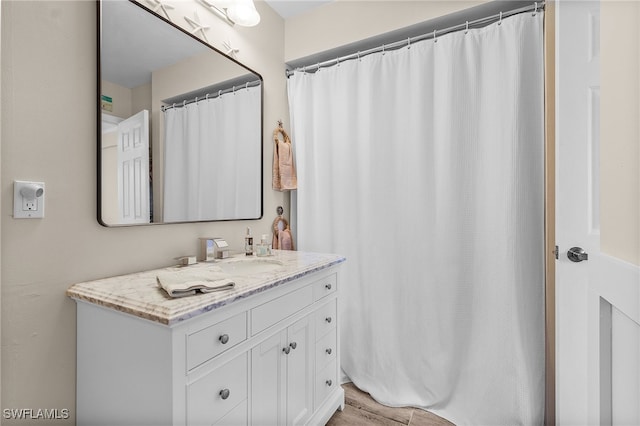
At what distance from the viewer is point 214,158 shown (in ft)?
5.45

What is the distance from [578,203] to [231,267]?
5.37ft

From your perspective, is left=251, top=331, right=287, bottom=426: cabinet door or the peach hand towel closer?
left=251, top=331, right=287, bottom=426: cabinet door

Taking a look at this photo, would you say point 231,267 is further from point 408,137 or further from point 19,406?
point 408,137

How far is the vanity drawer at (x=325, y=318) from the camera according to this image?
58.9 inches

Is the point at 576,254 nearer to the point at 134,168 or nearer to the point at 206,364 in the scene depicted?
the point at 206,364

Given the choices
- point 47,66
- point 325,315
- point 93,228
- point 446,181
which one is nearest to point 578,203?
point 446,181

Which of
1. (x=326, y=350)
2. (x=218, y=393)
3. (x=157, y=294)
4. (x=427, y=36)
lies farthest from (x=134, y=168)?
(x=427, y=36)

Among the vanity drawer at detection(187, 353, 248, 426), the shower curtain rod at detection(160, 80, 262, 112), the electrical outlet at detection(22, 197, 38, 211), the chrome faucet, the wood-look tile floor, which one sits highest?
the shower curtain rod at detection(160, 80, 262, 112)

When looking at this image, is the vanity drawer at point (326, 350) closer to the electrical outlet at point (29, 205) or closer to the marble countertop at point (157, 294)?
the marble countertop at point (157, 294)

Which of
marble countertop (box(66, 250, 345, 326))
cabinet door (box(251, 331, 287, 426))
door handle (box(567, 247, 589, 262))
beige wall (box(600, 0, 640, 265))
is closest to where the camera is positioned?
beige wall (box(600, 0, 640, 265))

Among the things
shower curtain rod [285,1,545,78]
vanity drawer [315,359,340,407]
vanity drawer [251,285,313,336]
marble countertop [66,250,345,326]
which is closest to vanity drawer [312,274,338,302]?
vanity drawer [251,285,313,336]

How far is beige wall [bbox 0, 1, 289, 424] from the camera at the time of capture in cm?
93

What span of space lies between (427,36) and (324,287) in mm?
1619

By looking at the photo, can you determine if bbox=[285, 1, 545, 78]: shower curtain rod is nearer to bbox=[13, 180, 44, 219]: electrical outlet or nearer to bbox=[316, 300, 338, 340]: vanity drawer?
bbox=[316, 300, 338, 340]: vanity drawer
